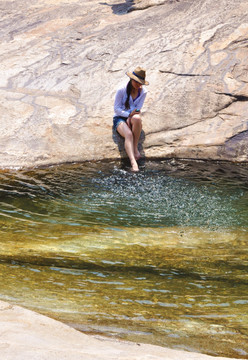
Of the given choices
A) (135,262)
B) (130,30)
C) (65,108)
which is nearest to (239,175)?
(65,108)

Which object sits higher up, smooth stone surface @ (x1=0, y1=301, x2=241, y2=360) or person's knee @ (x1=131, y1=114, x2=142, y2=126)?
smooth stone surface @ (x1=0, y1=301, x2=241, y2=360)

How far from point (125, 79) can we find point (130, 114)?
116 centimetres

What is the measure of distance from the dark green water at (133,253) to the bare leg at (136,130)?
0.59 m

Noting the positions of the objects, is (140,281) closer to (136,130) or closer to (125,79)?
(136,130)

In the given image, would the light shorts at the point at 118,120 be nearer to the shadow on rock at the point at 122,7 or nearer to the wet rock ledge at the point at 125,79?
the wet rock ledge at the point at 125,79

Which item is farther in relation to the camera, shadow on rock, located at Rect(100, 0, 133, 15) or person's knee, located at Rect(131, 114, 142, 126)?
shadow on rock, located at Rect(100, 0, 133, 15)

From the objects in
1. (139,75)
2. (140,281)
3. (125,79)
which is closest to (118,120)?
(139,75)

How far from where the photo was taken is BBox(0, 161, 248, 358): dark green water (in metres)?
2.60

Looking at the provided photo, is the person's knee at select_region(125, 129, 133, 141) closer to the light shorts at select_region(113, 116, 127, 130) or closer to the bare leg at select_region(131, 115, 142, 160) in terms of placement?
the bare leg at select_region(131, 115, 142, 160)

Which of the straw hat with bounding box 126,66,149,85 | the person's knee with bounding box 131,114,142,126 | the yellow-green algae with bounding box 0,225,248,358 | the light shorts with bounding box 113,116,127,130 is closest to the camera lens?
the yellow-green algae with bounding box 0,225,248,358

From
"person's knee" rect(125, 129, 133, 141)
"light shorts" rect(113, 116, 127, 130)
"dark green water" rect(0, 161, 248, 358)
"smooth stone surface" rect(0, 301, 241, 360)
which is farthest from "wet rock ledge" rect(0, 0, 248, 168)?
"smooth stone surface" rect(0, 301, 241, 360)

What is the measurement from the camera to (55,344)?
2020 mm

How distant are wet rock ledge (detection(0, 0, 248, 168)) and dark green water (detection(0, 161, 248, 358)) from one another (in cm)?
76

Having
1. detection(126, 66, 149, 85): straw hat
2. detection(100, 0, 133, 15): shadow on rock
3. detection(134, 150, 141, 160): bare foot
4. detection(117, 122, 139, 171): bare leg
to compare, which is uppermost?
detection(100, 0, 133, 15): shadow on rock
